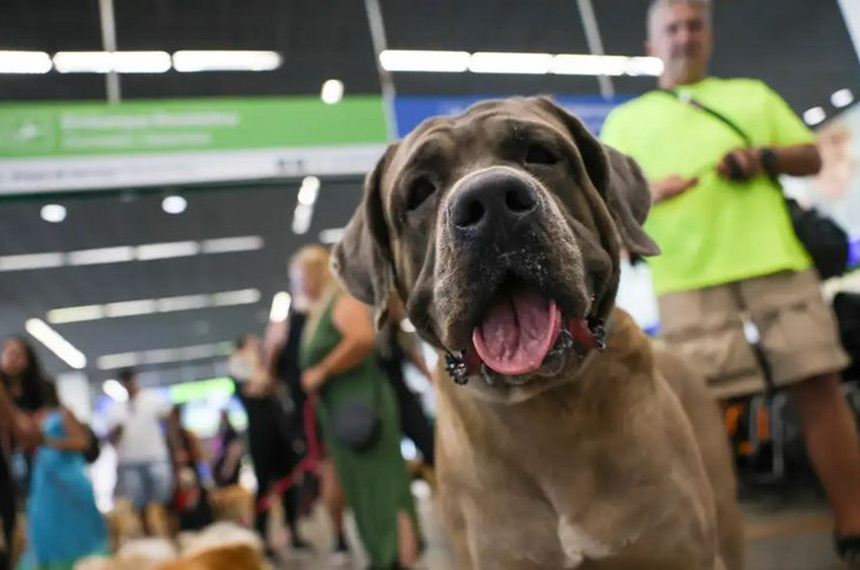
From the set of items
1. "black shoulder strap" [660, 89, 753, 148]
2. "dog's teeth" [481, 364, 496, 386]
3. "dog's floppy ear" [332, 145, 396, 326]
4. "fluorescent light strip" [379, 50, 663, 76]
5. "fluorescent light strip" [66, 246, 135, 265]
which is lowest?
"dog's teeth" [481, 364, 496, 386]

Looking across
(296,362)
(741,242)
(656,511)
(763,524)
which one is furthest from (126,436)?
(656,511)

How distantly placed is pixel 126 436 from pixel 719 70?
296 inches

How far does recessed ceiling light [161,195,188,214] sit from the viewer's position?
13.0 metres

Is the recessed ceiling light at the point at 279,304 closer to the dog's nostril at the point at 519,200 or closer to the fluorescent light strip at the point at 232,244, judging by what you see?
the fluorescent light strip at the point at 232,244

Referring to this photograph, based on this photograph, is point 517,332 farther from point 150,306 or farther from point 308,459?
→ point 150,306

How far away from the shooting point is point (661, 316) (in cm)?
285

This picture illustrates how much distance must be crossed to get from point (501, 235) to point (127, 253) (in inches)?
618

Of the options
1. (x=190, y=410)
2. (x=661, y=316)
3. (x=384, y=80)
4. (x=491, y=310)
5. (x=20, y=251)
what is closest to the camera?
(x=491, y=310)

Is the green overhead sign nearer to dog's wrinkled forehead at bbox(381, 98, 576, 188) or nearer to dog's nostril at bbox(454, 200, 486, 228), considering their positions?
dog's wrinkled forehead at bbox(381, 98, 576, 188)

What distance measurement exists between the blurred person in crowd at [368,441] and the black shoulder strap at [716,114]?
1585mm

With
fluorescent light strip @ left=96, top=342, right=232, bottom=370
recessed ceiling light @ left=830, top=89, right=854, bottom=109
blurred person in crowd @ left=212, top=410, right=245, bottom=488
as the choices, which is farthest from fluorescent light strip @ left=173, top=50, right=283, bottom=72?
fluorescent light strip @ left=96, top=342, right=232, bottom=370

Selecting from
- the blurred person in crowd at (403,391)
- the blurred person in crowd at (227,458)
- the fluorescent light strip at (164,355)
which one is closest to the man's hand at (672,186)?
the blurred person in crowd at (403,391)

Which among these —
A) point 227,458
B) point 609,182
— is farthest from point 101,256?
point 609,182

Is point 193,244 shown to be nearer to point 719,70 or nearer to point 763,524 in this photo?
point 719,70
